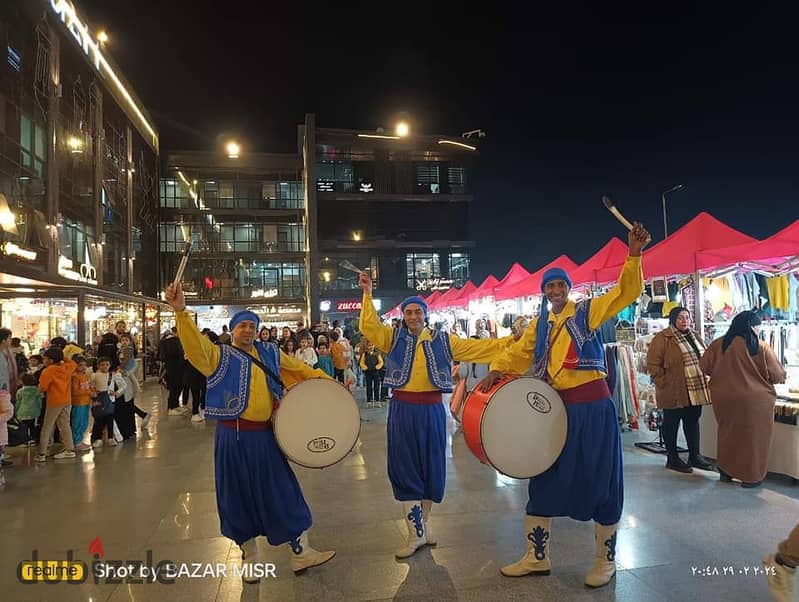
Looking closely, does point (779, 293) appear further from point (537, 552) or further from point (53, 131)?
point (53, 131)

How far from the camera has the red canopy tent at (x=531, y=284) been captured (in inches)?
378

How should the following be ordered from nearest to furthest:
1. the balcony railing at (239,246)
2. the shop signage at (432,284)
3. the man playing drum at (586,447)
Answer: the man playing drum at (586,447)
the balcony railing at (239,246)
the shop signage at (432,284)

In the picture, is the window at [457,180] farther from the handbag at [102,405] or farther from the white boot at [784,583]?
the white boot at [784,583]

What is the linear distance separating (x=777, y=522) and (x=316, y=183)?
1314 inches

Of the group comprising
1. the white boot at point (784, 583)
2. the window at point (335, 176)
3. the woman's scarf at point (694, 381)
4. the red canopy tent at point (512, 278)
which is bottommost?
the white boot at point (784, 583)

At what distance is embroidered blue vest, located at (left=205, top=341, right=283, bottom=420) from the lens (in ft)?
10.3

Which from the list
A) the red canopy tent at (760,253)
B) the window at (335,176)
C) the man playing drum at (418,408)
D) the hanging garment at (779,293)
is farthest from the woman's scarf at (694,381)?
the window at (335,176)

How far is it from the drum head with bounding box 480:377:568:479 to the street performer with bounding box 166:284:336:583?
4.20ft

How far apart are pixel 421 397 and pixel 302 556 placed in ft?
4.06

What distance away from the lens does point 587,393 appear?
3.11 meters

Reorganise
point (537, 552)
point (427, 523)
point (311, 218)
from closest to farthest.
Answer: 1. point (537, 552)
2. point (427, 523)
3. point (311, 218)

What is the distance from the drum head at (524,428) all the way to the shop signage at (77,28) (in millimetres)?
17631

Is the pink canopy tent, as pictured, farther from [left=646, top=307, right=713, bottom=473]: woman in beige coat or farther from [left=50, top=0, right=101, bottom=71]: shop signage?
[left=50, top=0, right=101, bottom=71]: shop signage

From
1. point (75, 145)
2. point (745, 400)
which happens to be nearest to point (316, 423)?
point (745, 400)
